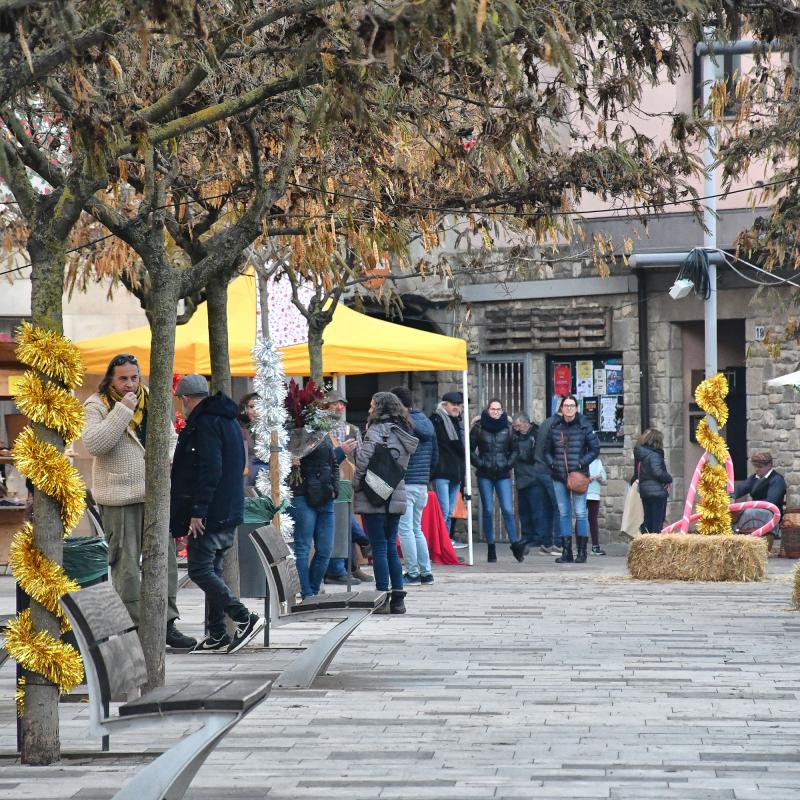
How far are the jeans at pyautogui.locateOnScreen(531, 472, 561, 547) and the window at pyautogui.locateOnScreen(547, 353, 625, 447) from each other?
2499 millimetres

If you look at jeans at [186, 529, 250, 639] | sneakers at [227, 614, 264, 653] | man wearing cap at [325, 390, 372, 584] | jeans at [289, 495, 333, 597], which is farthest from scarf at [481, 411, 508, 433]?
sneakers at [227, 614, 264, 653]

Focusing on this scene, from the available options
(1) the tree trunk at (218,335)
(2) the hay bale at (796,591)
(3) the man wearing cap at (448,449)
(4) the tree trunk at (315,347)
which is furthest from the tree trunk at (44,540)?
(3) the man wearing cap at (448,449)

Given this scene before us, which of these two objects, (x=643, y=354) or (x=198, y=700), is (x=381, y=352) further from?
(x=198, y=700)

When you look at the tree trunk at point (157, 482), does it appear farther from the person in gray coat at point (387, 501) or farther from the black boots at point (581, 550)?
the black boots at point (581, 550)

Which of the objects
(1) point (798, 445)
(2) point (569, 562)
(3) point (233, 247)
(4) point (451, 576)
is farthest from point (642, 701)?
(1) point (798, 445)

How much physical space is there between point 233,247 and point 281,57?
54.1 inches

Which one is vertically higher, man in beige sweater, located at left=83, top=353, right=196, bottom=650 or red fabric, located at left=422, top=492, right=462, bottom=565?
man in beige sweater, located at left=83, top=353, right=196, bottom=650

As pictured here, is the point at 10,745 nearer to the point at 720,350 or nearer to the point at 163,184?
the point at 163,184

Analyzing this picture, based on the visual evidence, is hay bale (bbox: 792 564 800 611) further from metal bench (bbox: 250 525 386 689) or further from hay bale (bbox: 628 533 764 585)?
metal bench (bbox: 250 525 386 689)

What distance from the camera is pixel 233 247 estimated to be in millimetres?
9383

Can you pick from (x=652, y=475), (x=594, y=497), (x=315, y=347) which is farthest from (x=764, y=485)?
(x=315, y=347)

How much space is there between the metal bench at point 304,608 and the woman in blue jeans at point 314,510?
2.39m

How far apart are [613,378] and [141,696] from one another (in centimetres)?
1881

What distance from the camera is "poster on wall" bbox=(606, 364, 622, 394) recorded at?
25125mm
